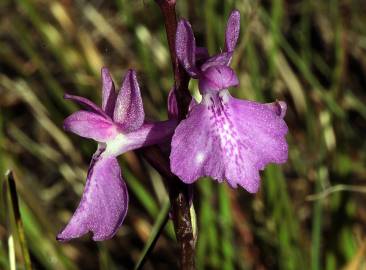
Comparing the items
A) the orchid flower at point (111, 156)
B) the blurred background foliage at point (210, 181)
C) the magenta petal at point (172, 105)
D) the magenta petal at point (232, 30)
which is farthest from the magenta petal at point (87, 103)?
the blurred background foliage at point (210, 181)

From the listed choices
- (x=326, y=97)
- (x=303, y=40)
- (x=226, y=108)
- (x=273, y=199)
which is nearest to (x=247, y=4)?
(x=303, y=40)

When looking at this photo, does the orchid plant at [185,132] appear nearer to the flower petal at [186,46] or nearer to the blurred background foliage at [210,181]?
the flower petal at [186,46]

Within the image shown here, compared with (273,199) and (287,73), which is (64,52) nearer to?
(287,73)

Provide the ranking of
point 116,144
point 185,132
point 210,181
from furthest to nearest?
1. point 210,181
2. point 116,144
3. point 185,132

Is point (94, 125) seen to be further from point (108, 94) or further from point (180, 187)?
point (180, 187)

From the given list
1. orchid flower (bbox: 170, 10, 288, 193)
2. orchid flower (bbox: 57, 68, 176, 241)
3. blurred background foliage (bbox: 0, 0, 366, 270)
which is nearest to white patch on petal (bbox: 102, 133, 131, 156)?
orchid flower (bbox: 57, 68, 176, 241)

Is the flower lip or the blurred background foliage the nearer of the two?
the flower lip

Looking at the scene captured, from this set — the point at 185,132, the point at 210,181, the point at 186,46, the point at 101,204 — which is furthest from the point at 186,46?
the point at 210,181

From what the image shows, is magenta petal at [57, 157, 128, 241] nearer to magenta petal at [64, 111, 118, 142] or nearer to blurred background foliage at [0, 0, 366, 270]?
magenta petal at [64, 111, 118, 142]
